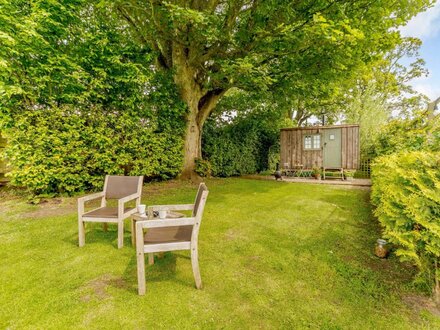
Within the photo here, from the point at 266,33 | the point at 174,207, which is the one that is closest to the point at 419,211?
the point at 174,207

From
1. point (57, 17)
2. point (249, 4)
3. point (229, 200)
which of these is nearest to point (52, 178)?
point (57, 17)

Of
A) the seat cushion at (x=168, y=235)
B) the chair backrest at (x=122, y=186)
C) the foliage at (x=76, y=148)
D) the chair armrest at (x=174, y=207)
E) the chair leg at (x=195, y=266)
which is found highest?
the foliage at (x=76, y=148)

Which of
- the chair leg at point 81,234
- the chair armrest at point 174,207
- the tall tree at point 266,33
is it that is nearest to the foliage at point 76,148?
the tall tree at point 266,33

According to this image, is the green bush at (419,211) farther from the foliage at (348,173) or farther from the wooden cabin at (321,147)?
the wooden cabin at (321,147)

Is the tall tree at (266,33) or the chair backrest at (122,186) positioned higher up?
the tall tree at (266,33)

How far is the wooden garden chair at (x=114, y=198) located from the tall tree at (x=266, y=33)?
4011 millimetres

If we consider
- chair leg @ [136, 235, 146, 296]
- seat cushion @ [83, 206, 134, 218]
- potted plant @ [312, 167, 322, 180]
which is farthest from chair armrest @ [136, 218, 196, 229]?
potted plant @ [312, 167, 322, 180]

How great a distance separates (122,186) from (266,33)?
19.0ft

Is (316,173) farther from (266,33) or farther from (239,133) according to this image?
(266,33)

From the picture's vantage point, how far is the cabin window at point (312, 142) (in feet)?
40.3

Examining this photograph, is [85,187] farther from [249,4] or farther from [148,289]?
[249,4]

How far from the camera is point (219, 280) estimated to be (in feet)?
8.45

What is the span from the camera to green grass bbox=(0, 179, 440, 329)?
199cm

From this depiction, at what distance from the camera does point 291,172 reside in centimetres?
1282
